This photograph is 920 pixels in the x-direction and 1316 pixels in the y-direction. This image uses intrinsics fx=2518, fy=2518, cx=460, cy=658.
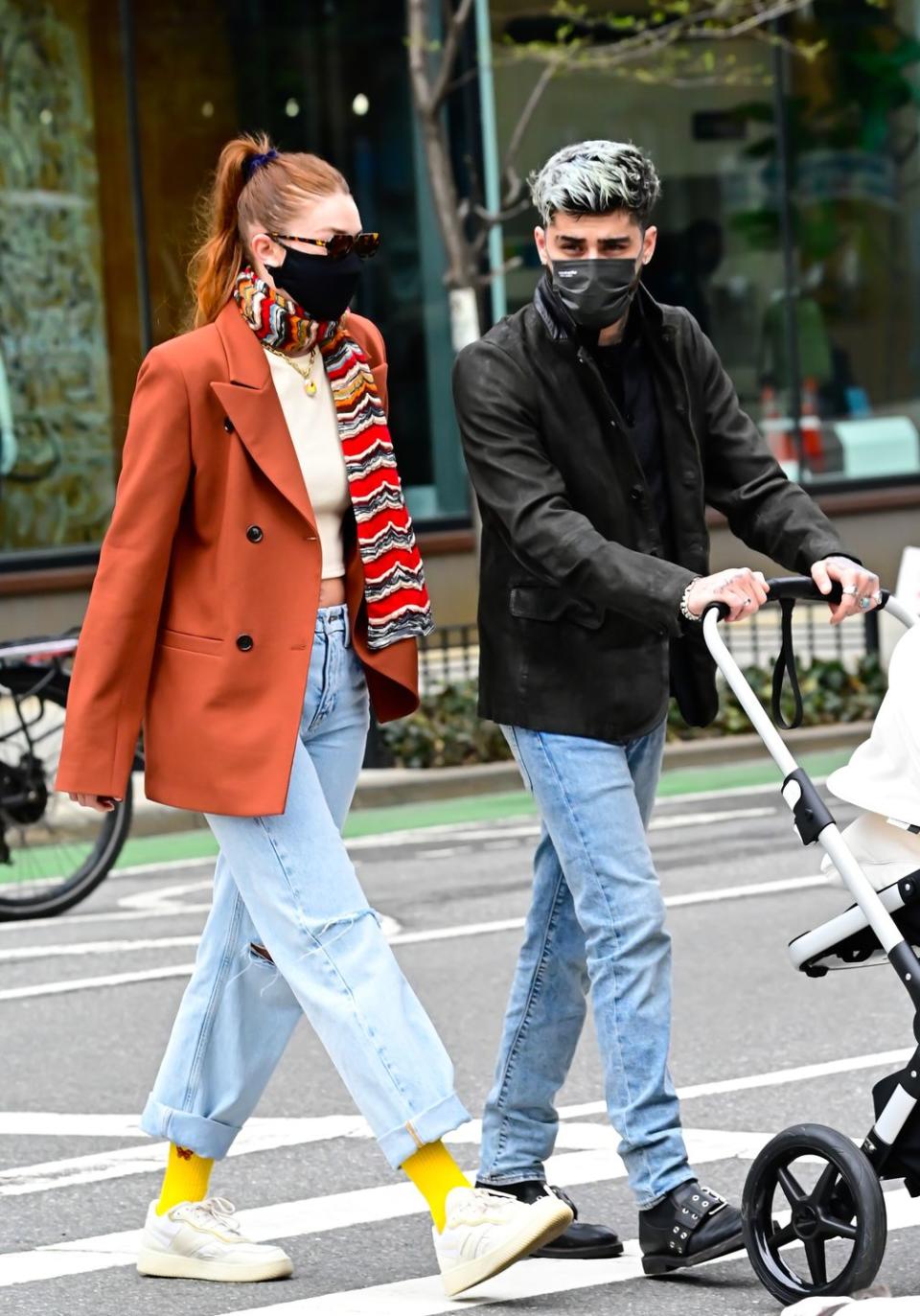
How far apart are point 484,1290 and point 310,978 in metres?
0.65

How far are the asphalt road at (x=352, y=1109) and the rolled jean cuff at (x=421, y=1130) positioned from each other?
290 millimetres

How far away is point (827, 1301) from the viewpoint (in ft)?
13.5

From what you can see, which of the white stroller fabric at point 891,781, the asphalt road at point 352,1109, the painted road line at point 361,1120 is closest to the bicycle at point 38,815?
the asphalt road at point 352,1109

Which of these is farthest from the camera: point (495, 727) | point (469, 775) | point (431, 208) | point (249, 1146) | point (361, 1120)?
point (431, 208)

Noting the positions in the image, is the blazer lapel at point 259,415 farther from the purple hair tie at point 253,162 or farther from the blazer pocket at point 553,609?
the blazer pocket at point 553,609

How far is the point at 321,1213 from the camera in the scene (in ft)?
17.0

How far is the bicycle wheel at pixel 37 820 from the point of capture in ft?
30.2

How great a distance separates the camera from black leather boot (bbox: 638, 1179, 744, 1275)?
4496mm

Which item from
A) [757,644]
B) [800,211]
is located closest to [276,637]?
[757,644]

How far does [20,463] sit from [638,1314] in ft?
46.3

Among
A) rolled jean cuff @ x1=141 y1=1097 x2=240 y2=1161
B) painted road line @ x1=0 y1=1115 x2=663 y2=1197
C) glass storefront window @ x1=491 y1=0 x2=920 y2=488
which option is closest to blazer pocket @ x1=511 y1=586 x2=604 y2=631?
rolled jean cuff @ x1=141 y1=1097 x2=240 y2=1161

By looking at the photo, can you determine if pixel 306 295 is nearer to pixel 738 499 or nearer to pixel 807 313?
pixel 738 499

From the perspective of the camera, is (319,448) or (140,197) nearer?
(319,448)

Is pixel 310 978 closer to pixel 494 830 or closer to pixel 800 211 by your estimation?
pixel 494 830
